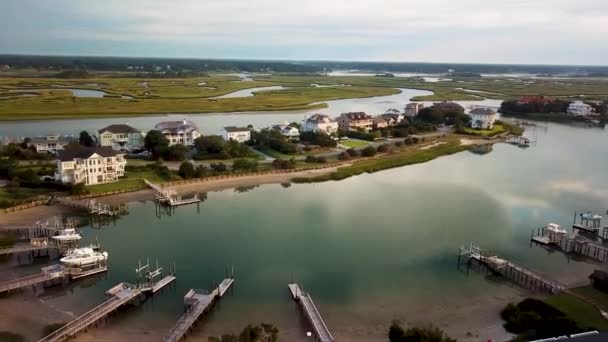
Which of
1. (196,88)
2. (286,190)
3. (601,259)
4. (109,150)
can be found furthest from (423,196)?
(196,88)

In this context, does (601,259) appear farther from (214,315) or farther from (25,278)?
(25,278)

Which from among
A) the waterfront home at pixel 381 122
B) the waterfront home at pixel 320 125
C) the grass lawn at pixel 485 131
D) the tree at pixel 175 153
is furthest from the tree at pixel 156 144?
the grass lawn at pixel 485 131

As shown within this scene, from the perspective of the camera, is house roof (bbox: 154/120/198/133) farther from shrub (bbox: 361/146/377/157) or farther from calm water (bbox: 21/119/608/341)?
shrub (bbox: 361/146/377/157)

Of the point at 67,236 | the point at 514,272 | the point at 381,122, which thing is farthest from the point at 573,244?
the point at 381,122

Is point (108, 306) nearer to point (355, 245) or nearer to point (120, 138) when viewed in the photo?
point (355, 245)

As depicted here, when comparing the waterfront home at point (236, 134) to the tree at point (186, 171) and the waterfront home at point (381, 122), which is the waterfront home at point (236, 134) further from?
the waterfront home at point (381, 122)
